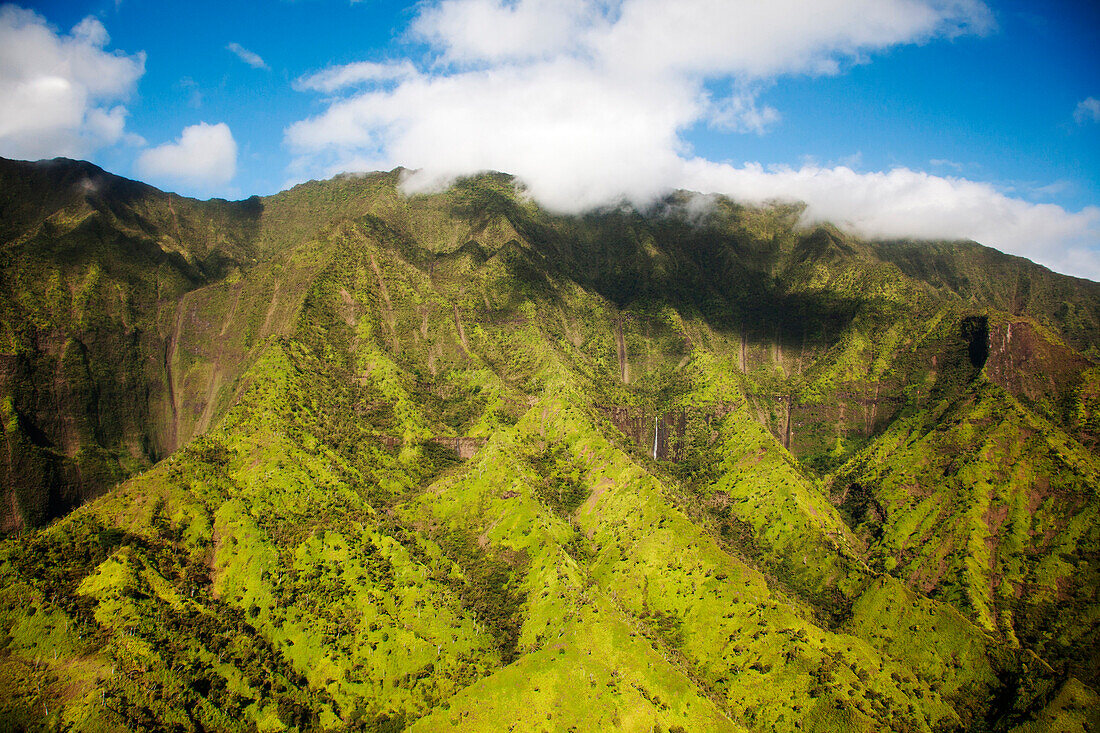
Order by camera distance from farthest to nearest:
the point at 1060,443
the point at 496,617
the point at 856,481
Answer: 1. the point at 856,481
2. the point at 1060,443
3. the point at 496,617

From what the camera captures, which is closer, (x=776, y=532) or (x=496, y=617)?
(x=496, y=617)

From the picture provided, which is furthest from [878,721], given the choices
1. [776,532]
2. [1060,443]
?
[1060,443]

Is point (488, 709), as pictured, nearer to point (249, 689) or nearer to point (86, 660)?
point (249, 689)

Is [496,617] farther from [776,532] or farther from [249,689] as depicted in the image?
[776,532]

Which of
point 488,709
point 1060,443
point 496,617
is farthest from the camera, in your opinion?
point 1060,443

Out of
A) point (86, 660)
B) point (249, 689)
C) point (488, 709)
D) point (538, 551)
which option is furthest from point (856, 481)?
point (86, 660)

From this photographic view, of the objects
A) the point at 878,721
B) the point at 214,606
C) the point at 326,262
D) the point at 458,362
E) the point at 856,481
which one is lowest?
the point at 878,721

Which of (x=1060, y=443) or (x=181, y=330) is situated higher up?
(x=181, y=330)
